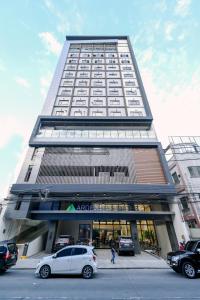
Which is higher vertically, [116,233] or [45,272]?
[116,233]

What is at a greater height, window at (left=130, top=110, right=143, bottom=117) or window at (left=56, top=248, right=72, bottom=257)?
window at (left=130, top=110, right=143, bottom=117)

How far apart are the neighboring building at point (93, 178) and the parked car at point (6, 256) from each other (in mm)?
5237

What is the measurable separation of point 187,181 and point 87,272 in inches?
908

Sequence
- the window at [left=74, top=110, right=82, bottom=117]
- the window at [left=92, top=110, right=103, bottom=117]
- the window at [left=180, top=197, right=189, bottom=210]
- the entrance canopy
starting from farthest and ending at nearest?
the window at [left=74, top=110, right=82, bottom=117], the window at [left=92, top=110, right=103, bottom=117], the window at [left=180, top=197, right=189, bottom=210], the entrance canopy

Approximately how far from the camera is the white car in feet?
34.2

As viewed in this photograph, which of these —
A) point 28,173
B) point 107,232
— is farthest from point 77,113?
point 107,232

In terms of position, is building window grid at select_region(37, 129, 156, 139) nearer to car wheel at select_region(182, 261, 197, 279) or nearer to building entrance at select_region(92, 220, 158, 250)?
building entrance at select_region(92, 220, 158, 250)

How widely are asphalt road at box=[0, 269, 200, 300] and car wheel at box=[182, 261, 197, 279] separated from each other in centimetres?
36

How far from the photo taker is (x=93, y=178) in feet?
84.9

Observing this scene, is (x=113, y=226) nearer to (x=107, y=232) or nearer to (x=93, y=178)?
(x=107, y=232)

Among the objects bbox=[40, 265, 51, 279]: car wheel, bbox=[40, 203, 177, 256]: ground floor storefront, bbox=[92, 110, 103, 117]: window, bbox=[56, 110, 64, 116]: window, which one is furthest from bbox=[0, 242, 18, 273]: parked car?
bbox=[92, 110, 103, 117]: window

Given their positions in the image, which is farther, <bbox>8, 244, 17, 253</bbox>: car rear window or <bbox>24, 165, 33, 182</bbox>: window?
<bbox>24, 165, 33, 182</bbox>: window

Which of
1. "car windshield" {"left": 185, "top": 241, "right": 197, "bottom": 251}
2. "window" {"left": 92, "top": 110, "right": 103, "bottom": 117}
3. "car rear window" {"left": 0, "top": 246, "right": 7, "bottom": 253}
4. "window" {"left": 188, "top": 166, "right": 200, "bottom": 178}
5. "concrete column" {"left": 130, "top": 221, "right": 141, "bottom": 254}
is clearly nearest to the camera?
"car rear window" {"left": 0, "top": 246, "right": 7, "bottom": 253}

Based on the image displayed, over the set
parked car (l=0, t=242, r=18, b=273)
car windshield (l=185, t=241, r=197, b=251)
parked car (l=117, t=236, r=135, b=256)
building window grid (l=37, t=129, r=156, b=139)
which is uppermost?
building window grid (l=37, t=129, r=156, b=139)
